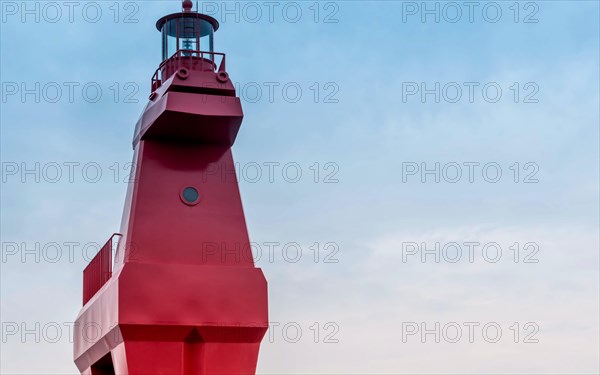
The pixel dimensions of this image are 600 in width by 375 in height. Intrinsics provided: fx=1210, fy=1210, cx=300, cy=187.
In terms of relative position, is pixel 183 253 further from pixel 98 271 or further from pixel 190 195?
pixel 98 271

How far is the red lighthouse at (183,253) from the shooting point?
2975cm

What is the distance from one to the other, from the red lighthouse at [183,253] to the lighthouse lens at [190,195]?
1.1 inches

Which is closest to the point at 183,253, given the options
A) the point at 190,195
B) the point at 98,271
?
the point at 190,195

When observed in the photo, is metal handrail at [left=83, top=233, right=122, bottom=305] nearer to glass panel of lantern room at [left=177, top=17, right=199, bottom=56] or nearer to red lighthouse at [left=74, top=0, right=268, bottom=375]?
red lighthouse at [left=74, top=0, right=268, bottom=375]

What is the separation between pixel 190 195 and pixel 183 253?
164 centimetres

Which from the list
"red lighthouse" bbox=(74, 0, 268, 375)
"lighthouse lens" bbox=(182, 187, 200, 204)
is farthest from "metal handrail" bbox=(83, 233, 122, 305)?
"lighthouse lens" bbox=(182, 187, 200, 204)

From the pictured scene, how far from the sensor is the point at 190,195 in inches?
1244

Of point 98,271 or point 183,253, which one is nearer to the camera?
point 183,253

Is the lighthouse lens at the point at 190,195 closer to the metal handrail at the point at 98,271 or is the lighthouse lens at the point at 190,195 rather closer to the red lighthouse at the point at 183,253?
the red lighthouse at the point at 183,253

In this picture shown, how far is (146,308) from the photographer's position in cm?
2961

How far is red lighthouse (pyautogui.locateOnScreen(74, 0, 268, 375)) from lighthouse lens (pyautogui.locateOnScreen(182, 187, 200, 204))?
29mm

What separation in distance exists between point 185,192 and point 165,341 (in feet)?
13.4

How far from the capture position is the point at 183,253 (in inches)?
1217

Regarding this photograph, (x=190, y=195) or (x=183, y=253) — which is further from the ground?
(x=190, y=195)
